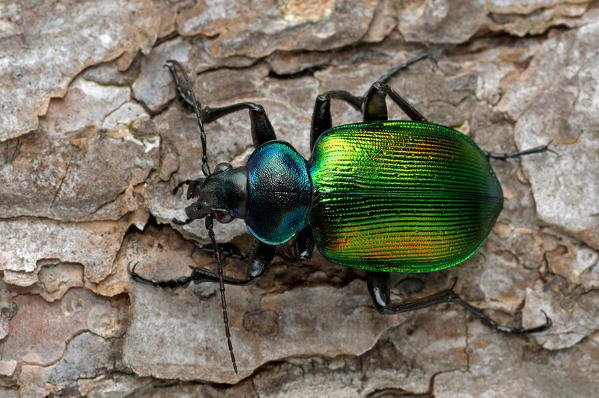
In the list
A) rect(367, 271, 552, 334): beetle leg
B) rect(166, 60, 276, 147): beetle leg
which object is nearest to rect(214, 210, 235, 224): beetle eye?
rect(166, 60, 276, 147): beetle leg

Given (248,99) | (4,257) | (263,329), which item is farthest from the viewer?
(248,99)

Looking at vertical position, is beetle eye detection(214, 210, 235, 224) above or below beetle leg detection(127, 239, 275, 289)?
above

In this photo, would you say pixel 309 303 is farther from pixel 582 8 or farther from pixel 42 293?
pixel 582 8

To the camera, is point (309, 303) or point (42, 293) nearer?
point (42, 293)

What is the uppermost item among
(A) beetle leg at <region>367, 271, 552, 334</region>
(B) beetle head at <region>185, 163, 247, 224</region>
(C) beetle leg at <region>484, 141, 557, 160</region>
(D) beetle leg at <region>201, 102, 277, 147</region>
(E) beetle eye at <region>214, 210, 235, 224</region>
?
(D) beetle leg at <region>201, 102, 277, 147</region>

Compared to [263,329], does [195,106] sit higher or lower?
higher

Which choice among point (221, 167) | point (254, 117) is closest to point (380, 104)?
point (254, 117)

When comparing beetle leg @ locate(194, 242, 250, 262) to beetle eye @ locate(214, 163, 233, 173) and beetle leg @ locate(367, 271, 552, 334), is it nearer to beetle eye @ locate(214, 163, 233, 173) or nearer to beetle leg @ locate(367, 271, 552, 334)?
beetle eye @ locate(214, 163, 233, 173)

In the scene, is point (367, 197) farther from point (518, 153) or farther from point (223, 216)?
point (518, 153)

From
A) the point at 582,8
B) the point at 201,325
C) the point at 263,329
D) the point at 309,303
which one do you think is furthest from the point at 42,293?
the point at 582,8
